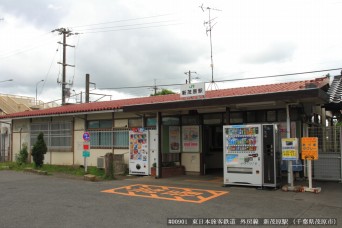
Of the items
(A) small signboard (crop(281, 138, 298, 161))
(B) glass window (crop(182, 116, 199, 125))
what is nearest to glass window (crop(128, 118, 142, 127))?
(B) glass window (crop(182, 116, 199, 125))

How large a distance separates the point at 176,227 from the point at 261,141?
496 cm

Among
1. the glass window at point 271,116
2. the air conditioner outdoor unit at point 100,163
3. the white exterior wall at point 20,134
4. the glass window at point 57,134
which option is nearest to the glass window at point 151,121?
the air conditioner outdoor unit at point 100,163

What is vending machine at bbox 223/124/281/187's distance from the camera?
34.7 ft

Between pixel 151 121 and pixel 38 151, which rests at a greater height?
pixel 151 121

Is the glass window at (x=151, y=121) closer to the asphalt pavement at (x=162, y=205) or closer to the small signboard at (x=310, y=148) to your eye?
the asphalt pavement at (x=162, y=205)

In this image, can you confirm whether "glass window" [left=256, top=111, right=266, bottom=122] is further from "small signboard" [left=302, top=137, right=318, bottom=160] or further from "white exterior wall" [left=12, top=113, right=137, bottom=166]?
"white exterior wall" [left=12, top=113, right=137, bottom=166]

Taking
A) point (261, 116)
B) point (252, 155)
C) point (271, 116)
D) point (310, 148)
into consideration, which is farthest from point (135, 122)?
point (310, 148)

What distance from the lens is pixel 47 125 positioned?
1989cm

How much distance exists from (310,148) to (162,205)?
4.71 metres

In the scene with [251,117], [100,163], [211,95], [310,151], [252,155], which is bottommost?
[100,163]

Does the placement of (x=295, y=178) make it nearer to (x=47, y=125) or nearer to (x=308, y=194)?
(x=308, y=194)

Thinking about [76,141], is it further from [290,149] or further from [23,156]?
[290,149]

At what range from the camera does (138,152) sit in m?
14.7

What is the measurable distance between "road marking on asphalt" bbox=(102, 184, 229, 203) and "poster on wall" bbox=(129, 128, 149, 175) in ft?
8.99
